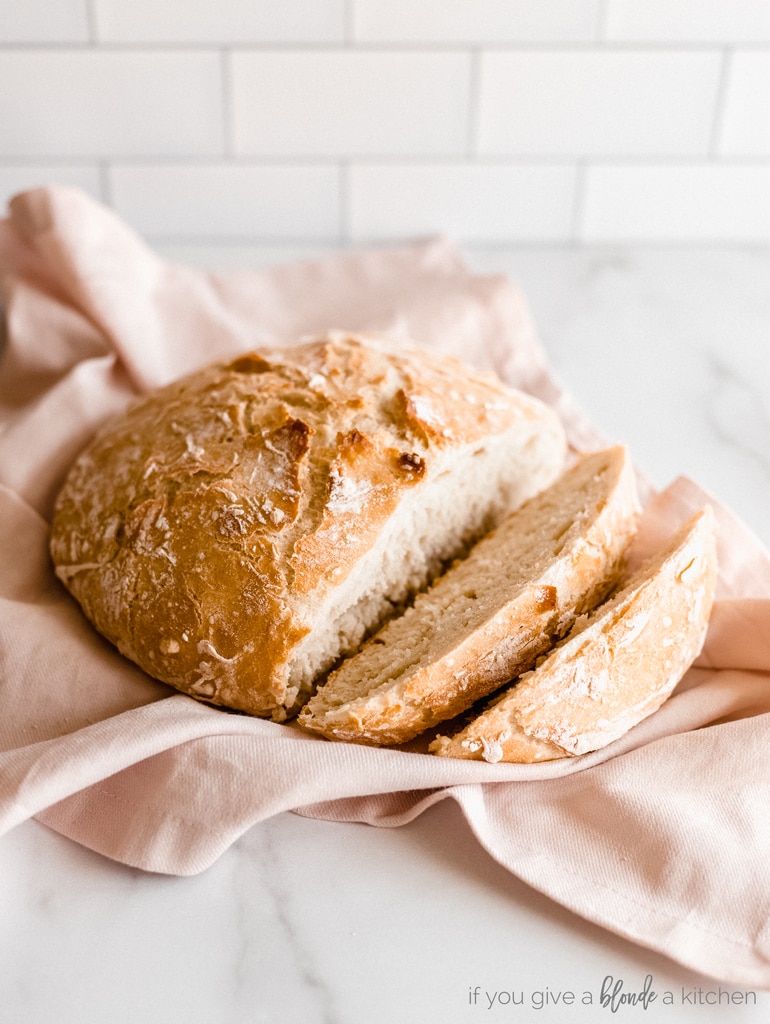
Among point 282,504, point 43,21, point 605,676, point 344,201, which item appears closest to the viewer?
point 605,676

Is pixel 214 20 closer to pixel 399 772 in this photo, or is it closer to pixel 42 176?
pixel 42 176

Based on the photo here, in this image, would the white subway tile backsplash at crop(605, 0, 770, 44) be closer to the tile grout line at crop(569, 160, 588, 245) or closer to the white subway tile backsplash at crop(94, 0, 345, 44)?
the tile grout line at crop(569, 160, 588, 245)

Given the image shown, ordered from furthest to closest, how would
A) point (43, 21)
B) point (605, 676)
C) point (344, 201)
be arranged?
point (344, 201), point (43, 21), point (605, 676)

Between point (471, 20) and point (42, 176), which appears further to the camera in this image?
point (42, 176)

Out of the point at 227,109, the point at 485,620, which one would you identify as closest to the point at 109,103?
the point at 227,109

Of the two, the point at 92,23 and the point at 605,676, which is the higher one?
the point at 92,23
